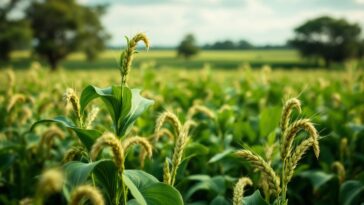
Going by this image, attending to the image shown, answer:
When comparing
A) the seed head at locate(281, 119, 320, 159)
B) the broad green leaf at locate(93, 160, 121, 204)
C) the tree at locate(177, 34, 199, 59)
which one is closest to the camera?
the seed head at locate(281, 119, 320, 159)

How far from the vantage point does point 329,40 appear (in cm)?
6969

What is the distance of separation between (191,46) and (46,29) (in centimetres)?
3572

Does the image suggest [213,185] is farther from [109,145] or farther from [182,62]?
[182,62]

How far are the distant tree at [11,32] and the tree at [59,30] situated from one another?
2.84 meters

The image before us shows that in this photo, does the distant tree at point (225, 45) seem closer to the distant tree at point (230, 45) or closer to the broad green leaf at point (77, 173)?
the distant tree at point (230, 45)

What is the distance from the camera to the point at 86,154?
76.6 inches

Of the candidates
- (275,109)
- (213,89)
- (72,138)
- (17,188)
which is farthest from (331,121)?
(17,188)

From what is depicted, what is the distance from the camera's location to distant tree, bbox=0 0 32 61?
43406 millimetres

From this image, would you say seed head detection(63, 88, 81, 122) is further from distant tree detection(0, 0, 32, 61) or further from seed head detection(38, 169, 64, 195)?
distant tree detection(0, 0, 32, 61)

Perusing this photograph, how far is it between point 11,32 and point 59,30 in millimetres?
7864

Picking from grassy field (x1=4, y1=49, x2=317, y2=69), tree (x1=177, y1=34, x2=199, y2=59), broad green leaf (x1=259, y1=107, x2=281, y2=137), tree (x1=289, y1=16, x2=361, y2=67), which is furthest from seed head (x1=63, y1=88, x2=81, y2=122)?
tree (x1=177, y1=34, x2=199, y2=59)

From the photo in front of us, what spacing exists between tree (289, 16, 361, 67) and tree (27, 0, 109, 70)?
119 feet

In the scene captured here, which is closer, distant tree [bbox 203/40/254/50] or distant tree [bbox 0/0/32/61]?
distant tree [bbox 0/0/32/61]

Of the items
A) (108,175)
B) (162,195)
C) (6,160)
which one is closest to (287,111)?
(162,195)
